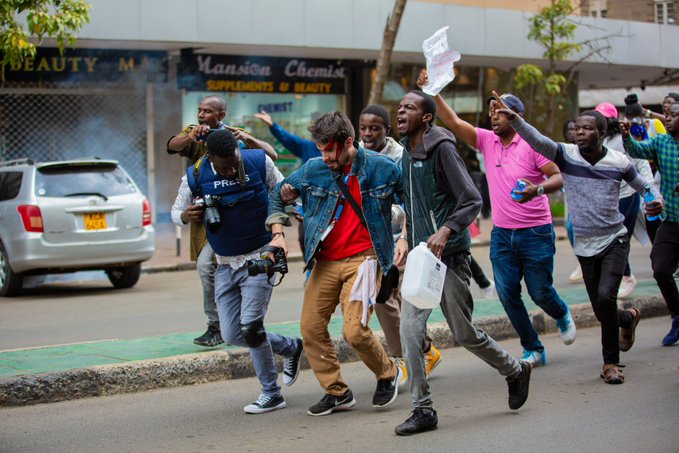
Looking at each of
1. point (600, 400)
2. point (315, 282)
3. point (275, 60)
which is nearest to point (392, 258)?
point (315, 282)

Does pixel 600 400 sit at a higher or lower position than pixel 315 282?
lower

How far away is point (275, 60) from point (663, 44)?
1086 cm

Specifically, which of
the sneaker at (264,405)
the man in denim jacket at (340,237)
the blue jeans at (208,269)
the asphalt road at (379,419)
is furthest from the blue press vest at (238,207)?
the blue jeans at (208,269)

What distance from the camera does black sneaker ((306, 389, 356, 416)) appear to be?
610 cm

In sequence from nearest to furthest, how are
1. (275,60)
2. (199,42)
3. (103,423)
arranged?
(103,423) → (199,42) → (275,60)

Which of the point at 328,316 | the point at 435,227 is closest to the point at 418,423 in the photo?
the point at 328,316

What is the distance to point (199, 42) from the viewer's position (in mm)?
18359

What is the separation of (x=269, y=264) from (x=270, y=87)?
16.2 m

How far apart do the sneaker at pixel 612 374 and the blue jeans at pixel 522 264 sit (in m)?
0.64

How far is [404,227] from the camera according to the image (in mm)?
6414

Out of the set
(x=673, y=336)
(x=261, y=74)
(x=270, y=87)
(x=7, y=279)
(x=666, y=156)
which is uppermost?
(x=261, y=74)

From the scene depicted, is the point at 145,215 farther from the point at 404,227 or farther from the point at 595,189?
the point at 595,189

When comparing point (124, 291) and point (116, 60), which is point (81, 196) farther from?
point (116, 60)

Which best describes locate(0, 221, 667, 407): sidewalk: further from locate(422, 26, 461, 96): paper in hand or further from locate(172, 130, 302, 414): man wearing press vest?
locate(422, 26, 461, 96): paper in hand
